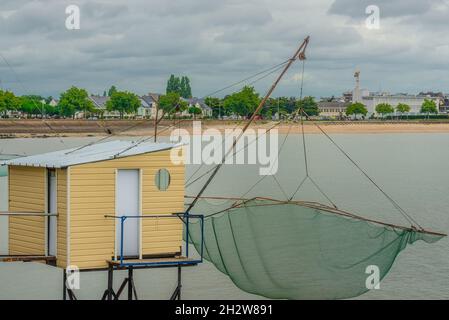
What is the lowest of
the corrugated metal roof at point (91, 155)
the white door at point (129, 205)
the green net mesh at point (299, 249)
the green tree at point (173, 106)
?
the green net mesh at point (299, 249)

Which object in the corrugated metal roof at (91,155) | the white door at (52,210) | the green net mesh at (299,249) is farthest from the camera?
the green net mesh at (299,249)

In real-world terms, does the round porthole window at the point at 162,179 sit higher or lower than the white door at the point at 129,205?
higher

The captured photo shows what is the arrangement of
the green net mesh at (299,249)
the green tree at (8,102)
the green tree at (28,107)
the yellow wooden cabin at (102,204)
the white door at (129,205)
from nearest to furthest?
the yellow wooden cabin at (102,204) → the white door at (129,205) → the green net mesh at (299,249) → the green tree at (8,102) → the green tree at (28,107)

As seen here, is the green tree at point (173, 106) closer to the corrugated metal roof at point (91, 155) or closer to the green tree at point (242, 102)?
the corrugated metal roof at point (91, 155)

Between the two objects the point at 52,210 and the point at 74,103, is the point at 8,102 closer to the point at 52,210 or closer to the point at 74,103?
the point at 74,103

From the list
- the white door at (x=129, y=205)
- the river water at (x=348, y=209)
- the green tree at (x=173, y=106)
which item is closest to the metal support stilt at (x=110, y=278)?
the white door at (x=129, y=205)

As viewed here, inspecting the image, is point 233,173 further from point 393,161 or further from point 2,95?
point 2,95

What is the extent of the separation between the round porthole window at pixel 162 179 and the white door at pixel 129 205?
1.39 ft

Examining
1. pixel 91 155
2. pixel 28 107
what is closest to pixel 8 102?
pixel 28 107

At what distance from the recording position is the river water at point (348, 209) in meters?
27.0

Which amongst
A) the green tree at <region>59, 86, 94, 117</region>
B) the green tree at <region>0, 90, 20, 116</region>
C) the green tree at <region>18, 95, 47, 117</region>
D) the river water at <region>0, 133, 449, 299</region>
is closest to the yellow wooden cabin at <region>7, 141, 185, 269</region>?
the river water at <region>0, 133, 449, 299</region>
